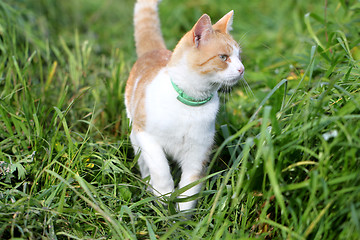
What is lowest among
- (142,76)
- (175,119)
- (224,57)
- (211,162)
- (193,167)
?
(193,167)

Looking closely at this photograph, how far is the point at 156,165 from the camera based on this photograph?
2.18 metres

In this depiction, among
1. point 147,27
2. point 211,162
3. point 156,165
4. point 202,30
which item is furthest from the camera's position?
point 147,27

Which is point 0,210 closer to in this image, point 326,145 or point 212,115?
point 212,115

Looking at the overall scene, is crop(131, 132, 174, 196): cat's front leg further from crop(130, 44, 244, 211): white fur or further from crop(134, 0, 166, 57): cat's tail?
crop(134, 0, 166, 57): cat's tail

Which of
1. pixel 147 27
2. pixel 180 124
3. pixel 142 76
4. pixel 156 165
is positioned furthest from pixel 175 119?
pixel 147 27

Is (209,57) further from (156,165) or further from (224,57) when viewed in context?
(156,165)

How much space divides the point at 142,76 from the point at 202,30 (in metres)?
0.61

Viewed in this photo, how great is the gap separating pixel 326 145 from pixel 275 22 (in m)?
3.62

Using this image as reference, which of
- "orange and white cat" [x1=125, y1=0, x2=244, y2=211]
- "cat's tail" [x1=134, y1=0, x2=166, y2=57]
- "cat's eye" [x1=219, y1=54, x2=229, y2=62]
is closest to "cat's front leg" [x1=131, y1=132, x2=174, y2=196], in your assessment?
"orange and white cat" [x1=125, y1=0, x2=244, y2=211]

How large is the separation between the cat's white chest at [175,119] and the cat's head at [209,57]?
0.15 meters

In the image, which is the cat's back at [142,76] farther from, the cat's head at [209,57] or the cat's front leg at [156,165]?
the cat's head at [209,57]

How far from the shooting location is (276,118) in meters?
1.88

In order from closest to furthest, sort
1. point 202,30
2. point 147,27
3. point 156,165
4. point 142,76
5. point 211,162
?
point 211,162, point 202,30, point 156,165, point 142,76, point 147,27

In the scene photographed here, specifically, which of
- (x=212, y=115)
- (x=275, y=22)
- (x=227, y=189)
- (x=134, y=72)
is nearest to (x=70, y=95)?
(x=134, y=72)
